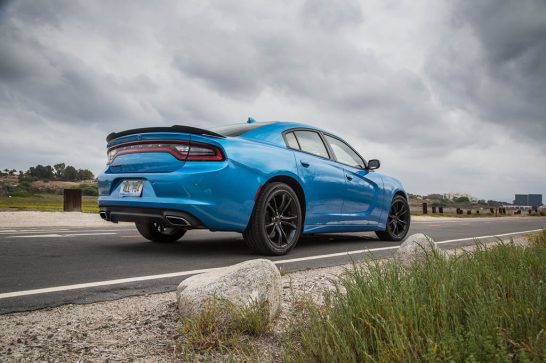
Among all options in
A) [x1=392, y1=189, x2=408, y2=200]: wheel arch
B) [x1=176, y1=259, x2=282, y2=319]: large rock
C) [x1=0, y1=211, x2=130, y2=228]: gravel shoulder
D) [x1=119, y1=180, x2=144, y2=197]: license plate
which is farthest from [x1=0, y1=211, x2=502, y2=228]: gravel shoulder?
[x1=176, y1=259, x2=282, y2=319]: large rock

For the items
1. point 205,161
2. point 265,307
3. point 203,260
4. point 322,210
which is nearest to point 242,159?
point 205,161

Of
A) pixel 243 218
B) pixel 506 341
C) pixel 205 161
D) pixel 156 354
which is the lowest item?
pixel 156 354

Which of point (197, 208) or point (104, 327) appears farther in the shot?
point (197, 208)

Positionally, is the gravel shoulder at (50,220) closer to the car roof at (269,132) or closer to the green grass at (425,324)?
the car roof at (269,132)

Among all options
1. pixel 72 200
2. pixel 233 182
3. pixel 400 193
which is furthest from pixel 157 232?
pixel 72 200

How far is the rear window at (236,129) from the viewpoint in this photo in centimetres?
488

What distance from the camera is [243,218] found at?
448 cm

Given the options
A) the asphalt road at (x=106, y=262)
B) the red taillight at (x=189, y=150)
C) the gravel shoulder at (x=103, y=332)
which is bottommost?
the gravel shoulder at (x=103, y=332)

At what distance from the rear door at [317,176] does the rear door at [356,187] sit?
19 centimetres

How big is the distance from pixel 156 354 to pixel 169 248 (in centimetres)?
361

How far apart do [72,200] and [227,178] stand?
43.1ft

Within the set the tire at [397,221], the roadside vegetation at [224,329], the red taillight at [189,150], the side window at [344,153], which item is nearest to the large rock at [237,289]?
the roadside vegetation at [224,329]

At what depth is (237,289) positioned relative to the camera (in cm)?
238

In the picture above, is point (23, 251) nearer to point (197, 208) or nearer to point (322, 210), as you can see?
point (197, 208)
